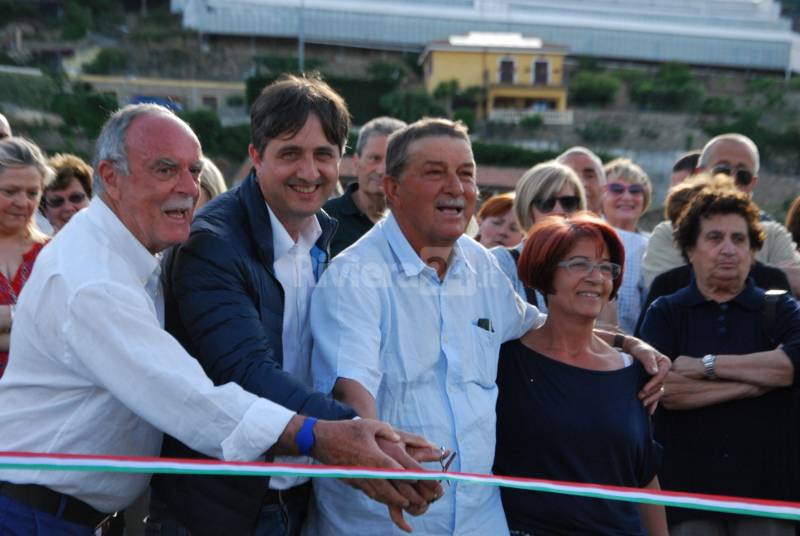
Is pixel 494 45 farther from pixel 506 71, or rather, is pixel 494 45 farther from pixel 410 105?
pixel 410 105

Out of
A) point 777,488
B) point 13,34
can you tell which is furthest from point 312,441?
point 13,34

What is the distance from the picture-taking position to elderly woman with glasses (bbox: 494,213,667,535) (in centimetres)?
358

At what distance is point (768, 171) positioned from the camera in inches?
1708

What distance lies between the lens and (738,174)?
634 cm

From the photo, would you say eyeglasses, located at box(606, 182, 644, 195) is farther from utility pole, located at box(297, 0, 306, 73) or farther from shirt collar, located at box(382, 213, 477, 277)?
utility pole, located at box(297, 0, 306, 73)

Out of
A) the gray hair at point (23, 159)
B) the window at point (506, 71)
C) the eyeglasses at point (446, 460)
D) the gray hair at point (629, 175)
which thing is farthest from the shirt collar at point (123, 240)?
the window at point (506, 71)

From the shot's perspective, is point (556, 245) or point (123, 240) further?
point (556, 245)

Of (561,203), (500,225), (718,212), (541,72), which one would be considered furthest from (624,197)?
(541,72)

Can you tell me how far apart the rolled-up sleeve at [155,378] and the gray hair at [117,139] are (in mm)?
432

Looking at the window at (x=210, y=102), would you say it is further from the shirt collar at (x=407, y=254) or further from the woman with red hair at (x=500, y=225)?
the shirt collar at (x=407, y=254)

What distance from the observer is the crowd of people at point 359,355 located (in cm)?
298

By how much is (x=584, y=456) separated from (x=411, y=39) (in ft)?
225

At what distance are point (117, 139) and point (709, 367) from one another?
2.44 m

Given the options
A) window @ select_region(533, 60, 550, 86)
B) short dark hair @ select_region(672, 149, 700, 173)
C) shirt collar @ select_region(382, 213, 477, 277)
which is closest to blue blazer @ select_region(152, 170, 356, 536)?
shirt collar @ select_region(382, 213, 477, 277)
